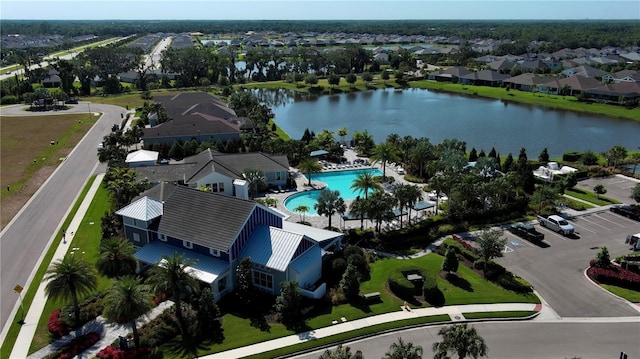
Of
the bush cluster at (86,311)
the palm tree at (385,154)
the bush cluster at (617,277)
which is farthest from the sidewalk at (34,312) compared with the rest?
the bush cluster at (617,277)

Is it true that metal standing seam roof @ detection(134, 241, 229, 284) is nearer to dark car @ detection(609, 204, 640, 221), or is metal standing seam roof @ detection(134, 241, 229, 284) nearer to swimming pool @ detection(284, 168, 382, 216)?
swimming pool @ detection(284, 168, 382, 216)

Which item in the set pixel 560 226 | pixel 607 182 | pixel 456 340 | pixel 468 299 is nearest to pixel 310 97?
pixel 607 182

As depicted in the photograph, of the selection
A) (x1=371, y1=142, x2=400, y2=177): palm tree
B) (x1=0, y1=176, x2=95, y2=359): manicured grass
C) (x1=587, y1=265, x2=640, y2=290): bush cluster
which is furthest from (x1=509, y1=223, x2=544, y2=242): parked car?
(x1=0, y1=176, x2=95, y2=359): manicured grass

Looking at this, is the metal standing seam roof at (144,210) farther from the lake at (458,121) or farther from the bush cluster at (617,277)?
the lake at (458,121)

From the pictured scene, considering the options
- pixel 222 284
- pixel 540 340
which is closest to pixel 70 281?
pixel 222 284

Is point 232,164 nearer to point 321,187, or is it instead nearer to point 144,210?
point 321,187
